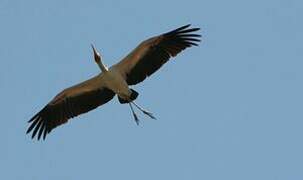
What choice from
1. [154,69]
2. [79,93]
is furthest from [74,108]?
[154,69]

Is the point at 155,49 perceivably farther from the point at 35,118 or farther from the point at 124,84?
the point at 35,118

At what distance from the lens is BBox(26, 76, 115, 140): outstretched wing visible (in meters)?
29.8

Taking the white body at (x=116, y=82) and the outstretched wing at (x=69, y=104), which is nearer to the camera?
the white body at (x=116, y=82)

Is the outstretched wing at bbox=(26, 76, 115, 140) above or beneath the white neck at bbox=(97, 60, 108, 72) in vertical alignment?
beneath

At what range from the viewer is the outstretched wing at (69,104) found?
29750 millimetres

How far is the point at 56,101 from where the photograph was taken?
1188 inches

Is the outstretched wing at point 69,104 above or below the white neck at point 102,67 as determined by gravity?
below

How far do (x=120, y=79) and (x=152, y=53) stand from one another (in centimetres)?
98

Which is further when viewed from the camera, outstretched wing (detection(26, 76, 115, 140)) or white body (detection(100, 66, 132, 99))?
outstretched wing (detection(26, 76, 115, 140))

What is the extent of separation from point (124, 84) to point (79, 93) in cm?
145

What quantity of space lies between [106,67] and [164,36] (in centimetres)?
158

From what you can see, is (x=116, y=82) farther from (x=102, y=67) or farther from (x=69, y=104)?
(x=69, y=104)

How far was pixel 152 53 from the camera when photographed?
95.5ft

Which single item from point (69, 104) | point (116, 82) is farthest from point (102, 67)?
point (69, 104)
